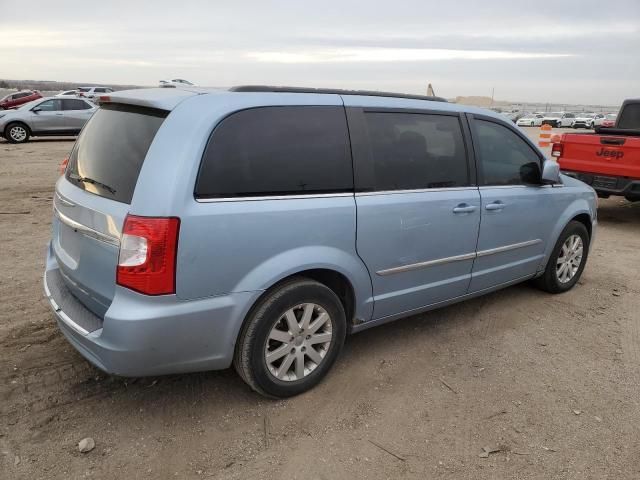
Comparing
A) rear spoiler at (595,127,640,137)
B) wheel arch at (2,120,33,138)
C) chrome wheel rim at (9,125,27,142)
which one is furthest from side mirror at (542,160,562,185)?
chrome wheel rim at (9,125,27,142)

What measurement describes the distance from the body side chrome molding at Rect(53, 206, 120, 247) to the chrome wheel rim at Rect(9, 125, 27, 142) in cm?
1664

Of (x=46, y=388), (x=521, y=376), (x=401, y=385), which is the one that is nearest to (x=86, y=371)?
(x=46, y=388)

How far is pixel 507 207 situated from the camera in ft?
13.2

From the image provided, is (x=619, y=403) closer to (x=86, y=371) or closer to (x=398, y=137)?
(x=398, y=137)

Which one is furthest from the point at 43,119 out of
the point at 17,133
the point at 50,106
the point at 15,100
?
the point at 15,100

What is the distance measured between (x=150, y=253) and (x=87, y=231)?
535mm

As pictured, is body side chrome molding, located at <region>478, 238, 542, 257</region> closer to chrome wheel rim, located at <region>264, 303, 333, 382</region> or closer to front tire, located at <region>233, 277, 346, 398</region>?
front tire, located at <region>233, 277, 346, 398</region>

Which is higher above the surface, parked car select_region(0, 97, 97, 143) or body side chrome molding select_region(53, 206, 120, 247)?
body side chrome molding select_region(53, 206, 120, 247)

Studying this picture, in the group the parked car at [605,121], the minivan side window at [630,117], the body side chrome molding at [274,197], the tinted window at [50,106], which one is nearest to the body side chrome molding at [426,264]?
the body side chrome molding at [274,197]

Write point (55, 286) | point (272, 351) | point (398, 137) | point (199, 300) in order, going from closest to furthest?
point (199, 300)
point (272, 351)
point (55, 286)
point (398, 137)

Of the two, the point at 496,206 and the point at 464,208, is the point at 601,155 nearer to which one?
the point at 496,206

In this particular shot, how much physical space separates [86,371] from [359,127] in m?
2.26

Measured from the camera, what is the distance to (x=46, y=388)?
120 inches

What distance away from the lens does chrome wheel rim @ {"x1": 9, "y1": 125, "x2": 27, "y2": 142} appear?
17125mm
